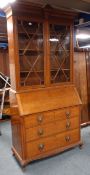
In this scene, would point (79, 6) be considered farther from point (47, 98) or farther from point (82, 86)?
point (47, 98)

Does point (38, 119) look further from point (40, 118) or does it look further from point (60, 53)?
point (60, 53)

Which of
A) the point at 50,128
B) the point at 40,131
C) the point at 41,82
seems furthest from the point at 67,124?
the point at 41,82

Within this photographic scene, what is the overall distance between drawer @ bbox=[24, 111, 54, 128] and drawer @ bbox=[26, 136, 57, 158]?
26 centimetres

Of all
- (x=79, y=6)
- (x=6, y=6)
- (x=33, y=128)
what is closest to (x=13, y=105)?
(x=33, y=128)

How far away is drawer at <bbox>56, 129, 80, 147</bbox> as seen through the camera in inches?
107

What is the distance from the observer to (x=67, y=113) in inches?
109

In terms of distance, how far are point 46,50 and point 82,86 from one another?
1436 mm

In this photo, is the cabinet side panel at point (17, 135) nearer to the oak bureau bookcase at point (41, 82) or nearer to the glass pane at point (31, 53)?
the oak bureau bookcase at point (41, 82)

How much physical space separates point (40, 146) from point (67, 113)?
64 centimetres

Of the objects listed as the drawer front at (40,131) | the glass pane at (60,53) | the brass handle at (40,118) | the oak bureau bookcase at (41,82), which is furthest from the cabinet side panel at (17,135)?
the glass pane at (60,53)

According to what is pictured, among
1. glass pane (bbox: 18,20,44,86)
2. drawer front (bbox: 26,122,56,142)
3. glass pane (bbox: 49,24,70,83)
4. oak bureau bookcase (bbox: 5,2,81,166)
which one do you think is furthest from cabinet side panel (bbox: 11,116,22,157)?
glass pane (bbox: 49,24,70,83)

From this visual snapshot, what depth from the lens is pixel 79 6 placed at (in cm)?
333

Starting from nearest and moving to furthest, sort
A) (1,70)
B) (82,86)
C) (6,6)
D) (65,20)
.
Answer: (6,6), (65,20), (82,86), (1,70)

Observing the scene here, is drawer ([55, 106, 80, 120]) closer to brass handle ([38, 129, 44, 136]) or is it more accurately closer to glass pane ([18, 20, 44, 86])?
brass handle ([38, 129, 44, 136])
